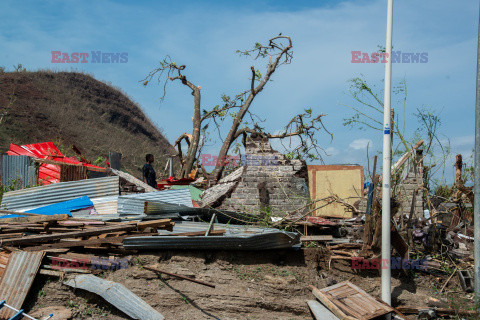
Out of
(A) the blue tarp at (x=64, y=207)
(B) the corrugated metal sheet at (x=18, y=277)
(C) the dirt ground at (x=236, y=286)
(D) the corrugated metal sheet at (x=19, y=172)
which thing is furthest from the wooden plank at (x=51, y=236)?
(D) the corrugated metal sheet at (x=19, y=172)

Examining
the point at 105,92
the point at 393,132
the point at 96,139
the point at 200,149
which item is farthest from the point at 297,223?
the point at 105,92

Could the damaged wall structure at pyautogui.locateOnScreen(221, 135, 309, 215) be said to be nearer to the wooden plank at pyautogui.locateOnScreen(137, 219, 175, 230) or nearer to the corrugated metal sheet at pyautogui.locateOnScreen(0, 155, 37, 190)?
Answer: the wooden plank at pyautogui.locateOnScreen(137, 219, 175, 230)

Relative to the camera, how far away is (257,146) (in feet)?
37.2

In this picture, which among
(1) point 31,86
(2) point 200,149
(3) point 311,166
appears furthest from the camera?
(1) point 31,86

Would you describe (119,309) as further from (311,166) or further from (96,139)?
(96,139)

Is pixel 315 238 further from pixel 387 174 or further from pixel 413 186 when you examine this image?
pixel 413 186

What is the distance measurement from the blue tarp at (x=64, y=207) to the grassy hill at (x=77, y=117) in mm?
19971

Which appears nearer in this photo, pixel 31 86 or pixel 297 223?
pixel 297 223

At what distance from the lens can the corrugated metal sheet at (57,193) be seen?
11.6 m

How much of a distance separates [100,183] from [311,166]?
5774 mm

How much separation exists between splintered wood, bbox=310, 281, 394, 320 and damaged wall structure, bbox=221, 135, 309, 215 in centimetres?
328

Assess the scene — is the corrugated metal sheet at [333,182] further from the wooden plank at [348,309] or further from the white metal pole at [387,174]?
the wooden plank at [348,309]

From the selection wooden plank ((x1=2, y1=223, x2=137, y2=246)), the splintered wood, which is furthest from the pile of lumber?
the splintered wood

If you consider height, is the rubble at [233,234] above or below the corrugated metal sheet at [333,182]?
below
